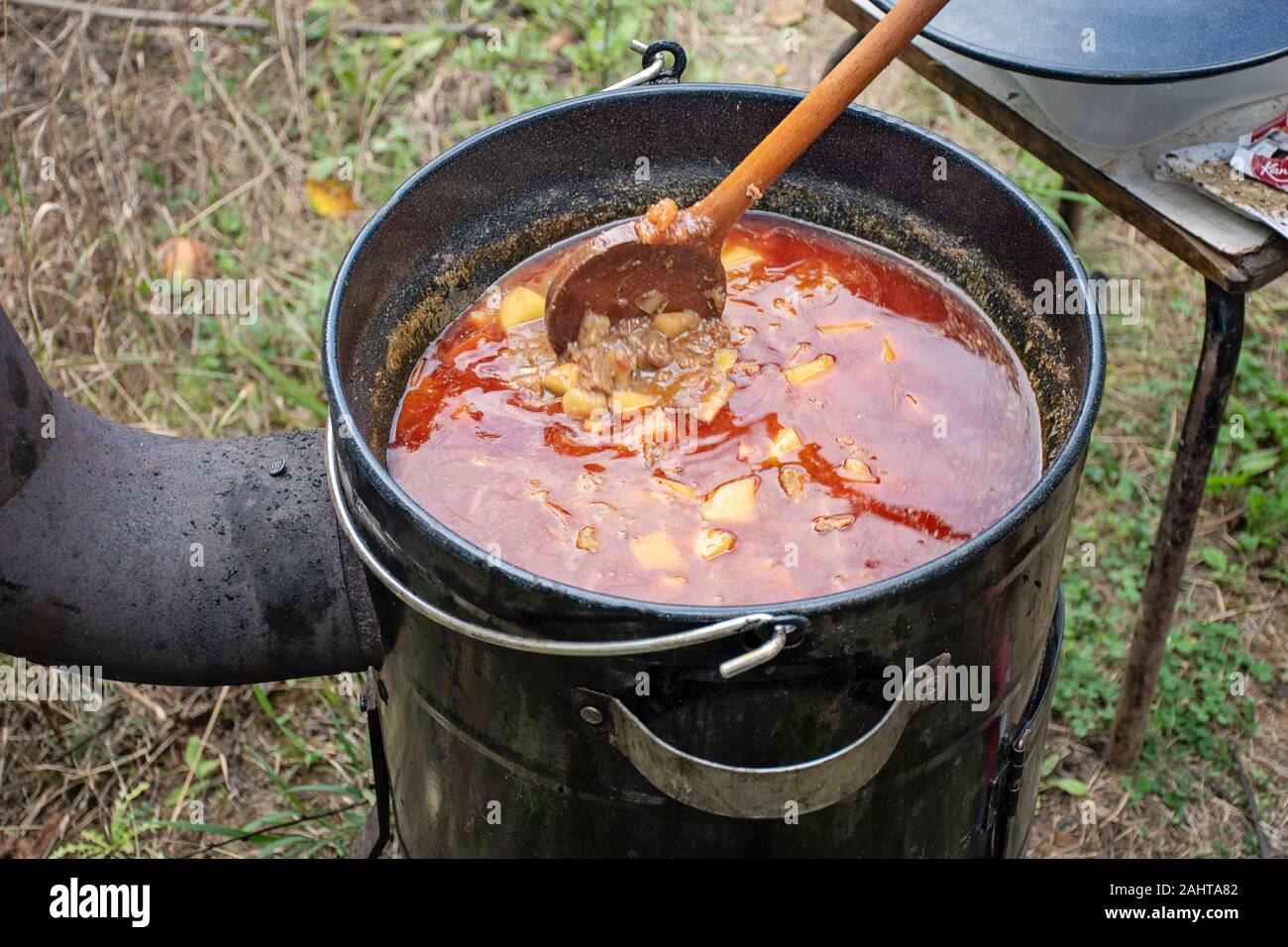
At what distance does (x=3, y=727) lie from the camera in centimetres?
340

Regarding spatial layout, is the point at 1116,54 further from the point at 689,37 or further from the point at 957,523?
the point at 689,37

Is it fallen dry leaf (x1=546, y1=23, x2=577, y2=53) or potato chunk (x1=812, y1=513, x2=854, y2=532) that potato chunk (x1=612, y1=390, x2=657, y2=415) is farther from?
fallen dry leaf (x1=546, y1=23, x2=577, y2=53)

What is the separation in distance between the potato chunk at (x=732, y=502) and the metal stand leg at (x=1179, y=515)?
3.81 ft

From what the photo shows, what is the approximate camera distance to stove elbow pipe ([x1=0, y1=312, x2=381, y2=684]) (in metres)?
2.17

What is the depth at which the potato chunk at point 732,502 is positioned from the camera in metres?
2.10

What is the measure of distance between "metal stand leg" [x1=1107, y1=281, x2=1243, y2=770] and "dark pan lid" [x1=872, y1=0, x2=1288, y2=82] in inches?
19.2

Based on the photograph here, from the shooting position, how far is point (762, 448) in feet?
7.33

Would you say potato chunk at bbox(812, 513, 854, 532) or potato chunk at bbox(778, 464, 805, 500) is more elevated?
potato chunk at bbox(778, 464, 805, 500)

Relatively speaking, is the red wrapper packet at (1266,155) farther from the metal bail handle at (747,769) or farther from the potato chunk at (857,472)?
the metal bail handle at (747,769)

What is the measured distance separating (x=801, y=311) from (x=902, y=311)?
8.1 inches

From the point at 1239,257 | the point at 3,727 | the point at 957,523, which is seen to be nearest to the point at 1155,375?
the point at 1239,257

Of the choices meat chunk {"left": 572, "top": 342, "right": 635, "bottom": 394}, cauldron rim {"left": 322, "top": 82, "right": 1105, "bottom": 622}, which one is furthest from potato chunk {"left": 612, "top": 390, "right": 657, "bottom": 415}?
cauldron rim {"left": 322, "top": 82, "right": 1105, "bottom": 622}

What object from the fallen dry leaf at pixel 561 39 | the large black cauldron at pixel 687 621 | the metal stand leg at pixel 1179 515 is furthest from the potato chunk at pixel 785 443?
the fallen dry leaf at pixel 561 39

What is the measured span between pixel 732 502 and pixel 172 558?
103cm
